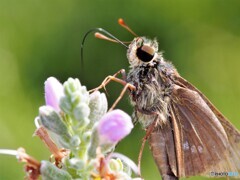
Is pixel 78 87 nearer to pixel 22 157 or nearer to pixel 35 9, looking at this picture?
pixel 22 157

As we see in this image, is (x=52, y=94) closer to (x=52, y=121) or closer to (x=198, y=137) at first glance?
(x=52, y=121)

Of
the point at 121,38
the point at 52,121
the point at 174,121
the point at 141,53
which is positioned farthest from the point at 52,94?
the point at 121,38

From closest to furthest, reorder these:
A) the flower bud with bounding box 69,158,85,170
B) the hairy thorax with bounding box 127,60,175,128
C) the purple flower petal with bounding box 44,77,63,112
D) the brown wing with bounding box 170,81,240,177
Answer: the flower bud with bounding box 69,158,85,170 → the purple flower petal with bounding box 44,77,63,112 → the hairy thorax with bounding box 127,60,175,128 → the brown wing with bounding box 170,81,240,177

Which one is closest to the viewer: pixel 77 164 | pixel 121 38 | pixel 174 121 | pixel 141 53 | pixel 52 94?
pixel 77 164

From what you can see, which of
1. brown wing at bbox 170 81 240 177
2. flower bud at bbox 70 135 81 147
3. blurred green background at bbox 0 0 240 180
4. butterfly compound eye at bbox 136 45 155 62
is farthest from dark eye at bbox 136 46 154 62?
blurred green background at bbox 0 0 240 180

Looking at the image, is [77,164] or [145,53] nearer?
[77,164]

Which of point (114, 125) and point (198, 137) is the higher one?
point (198, 137)

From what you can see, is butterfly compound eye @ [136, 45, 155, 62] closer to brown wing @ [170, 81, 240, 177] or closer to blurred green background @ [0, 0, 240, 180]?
brown wing @ [170, 81, 240, 177]

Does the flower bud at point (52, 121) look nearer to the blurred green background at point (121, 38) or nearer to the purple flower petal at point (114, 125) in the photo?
the purple flower petal at point (114, 125)
